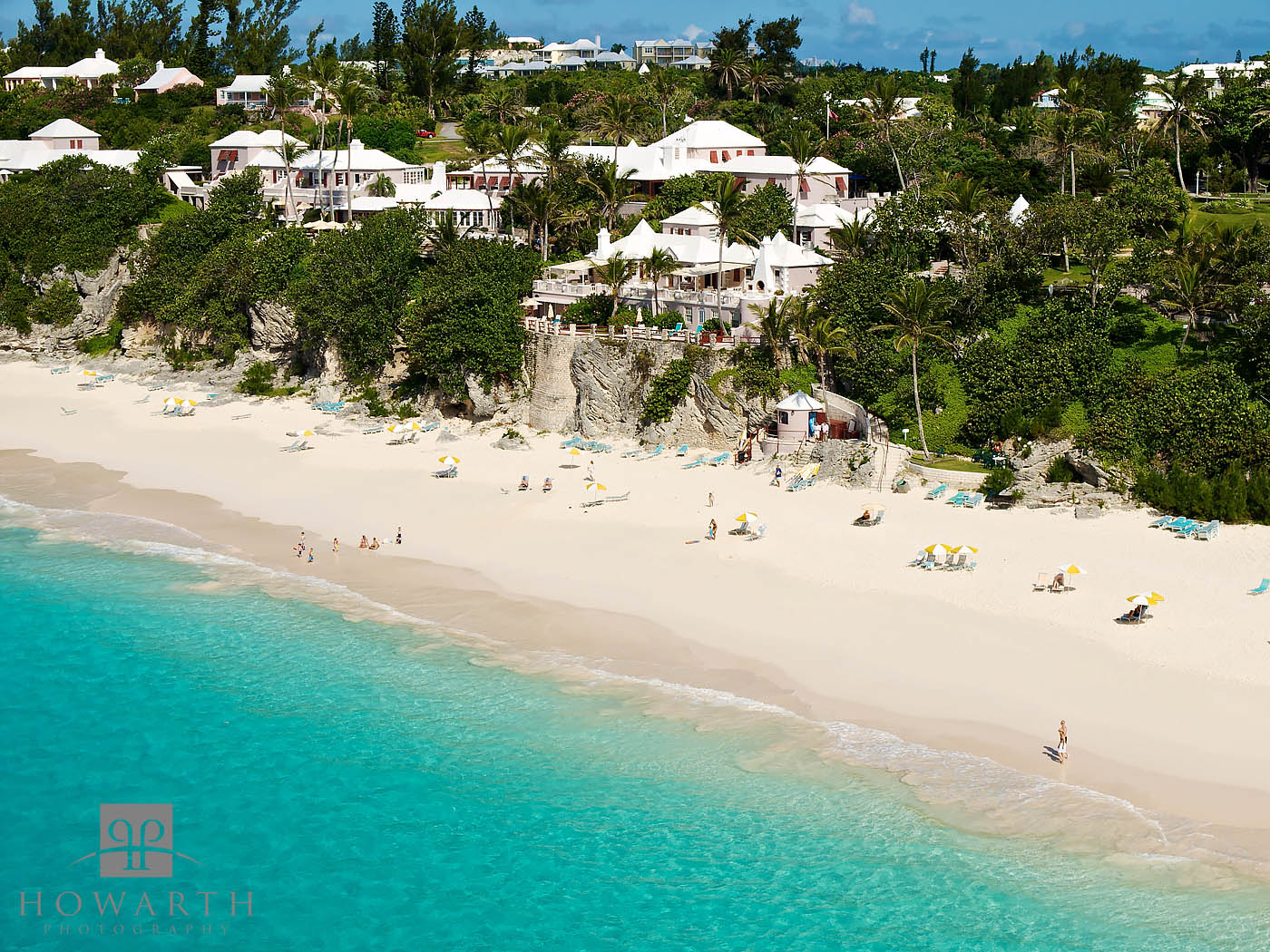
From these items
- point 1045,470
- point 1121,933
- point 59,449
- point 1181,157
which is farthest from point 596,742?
point 1181,157

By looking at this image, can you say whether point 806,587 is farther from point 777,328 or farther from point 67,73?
point 67,73

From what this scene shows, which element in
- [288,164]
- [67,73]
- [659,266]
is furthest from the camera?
[67,73]

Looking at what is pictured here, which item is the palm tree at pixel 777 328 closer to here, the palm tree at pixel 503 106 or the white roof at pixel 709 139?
the white roof at pixel 709 139

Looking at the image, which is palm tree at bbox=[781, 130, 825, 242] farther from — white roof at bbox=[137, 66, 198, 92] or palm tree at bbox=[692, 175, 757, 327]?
white roof at bbox=[137, 66, 198, 92]

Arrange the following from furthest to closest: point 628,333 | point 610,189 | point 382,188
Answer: point 382,188
point 610,189
point 628,333

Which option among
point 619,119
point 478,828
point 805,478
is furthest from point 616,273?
point 478,828

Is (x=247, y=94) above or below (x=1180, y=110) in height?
above

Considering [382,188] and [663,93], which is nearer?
[382,188]

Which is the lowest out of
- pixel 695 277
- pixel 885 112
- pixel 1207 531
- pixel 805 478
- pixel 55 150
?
pixel 1207 531
